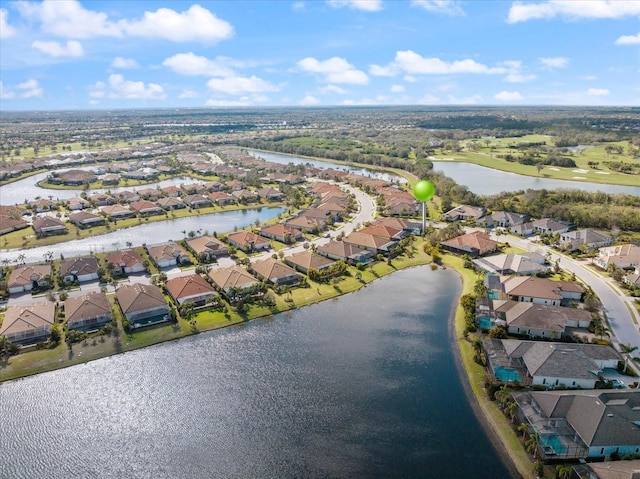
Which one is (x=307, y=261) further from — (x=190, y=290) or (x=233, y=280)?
(x=190, y=290)

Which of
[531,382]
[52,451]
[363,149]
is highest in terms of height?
[363,149]

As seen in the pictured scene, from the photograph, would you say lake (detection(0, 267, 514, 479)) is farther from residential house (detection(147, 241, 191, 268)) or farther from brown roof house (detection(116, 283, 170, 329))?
residential house (detection(147, 241, 191, 268))

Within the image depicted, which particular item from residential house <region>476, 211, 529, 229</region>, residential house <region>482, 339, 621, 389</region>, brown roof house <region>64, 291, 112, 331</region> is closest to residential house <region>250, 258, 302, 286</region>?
brown roof house <region>64, 291, 112, 331</region>

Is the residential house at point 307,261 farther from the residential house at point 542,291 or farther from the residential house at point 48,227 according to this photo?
the residential house at point 48,227

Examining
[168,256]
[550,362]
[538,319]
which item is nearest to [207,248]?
[168,256]

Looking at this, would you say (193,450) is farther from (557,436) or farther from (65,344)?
(557,436)

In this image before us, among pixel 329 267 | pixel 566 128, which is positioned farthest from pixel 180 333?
pixel 566 128
